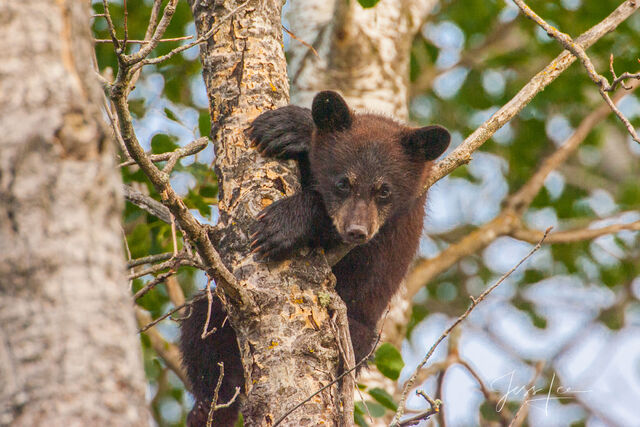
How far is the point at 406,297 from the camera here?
22.7 ft

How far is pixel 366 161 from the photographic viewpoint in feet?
16.7

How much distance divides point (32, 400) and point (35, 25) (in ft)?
2.85

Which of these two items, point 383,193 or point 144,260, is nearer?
point 144,260

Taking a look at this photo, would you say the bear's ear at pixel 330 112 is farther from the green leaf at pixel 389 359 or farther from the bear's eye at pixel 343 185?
the green leaf at pixel 389 359

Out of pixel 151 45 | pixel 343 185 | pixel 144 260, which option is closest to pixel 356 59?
pixel 343 185

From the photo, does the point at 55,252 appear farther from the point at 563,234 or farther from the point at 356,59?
the point at 563,234

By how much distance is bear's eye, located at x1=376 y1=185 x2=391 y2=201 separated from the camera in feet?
16.5

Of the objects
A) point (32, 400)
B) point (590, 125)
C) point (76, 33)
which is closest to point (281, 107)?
point (76, 33)

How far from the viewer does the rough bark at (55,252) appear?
64.9 inches

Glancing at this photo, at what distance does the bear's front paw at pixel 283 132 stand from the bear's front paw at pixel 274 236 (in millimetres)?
344

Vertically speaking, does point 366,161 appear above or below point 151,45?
below

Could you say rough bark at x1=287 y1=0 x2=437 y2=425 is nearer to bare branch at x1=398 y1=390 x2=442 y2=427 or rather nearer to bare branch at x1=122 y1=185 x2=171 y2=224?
bare branch at x1=122 y1=185 x2=171 y2=224

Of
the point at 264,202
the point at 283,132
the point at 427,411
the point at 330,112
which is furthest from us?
the point at 330,112

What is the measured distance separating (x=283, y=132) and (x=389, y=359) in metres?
1.63
